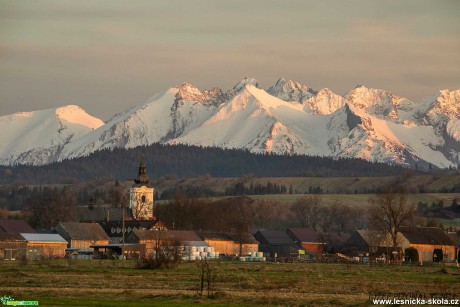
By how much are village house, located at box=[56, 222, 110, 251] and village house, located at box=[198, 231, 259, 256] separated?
13596mm

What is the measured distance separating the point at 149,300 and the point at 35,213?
465ft

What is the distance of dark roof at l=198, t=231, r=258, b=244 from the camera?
6528 inches

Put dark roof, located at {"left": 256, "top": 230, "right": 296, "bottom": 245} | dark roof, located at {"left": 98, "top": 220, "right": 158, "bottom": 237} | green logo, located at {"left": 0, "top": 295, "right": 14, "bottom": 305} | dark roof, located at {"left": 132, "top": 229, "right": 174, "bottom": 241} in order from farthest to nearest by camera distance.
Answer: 1. dark roof, located at {"left": 256, "top": 230, "right": 296, "bottom": 245}
2. dark roof, located at {"left": 98, "top": 220, "right": 158, "bottom": 237}
3. dark roof, located at {"left": 132, "top": 229, "right": 174, "bottom": 241}
4. green logo, located at {"left": 0, "top": 295, "right": 14, "bottom": 305}

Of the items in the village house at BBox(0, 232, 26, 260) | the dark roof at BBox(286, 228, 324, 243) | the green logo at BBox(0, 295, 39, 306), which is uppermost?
the dark roof at BBox(286, 228, 324, 243)

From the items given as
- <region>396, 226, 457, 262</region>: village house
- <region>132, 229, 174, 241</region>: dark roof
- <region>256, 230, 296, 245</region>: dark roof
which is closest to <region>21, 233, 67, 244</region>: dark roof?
<region>132, 229, 174, 241</region>: dark roof

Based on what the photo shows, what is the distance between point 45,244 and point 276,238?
40.0 metres

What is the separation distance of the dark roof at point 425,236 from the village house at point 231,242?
69.7 ft

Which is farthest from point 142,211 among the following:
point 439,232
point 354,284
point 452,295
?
point 452,295

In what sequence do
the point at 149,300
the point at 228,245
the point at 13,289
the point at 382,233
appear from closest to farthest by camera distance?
1. the point at 149,300
2. the point at 13,289
3. the point at 382,233
4. the point at 228,245

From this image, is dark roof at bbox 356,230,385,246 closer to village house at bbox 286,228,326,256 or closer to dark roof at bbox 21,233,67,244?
village house at bbox 286,228,326,256

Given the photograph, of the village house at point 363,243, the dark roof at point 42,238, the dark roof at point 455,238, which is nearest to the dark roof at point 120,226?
the dark roof at point 42,238

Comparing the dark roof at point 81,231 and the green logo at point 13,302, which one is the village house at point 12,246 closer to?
the dark roof at point 81,231

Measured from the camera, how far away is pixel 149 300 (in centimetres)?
5362

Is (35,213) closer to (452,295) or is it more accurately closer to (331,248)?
(331,248)
